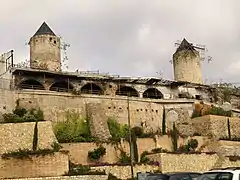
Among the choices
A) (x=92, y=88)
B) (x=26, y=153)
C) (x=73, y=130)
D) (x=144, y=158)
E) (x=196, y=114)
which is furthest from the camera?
(x=92, y=88)

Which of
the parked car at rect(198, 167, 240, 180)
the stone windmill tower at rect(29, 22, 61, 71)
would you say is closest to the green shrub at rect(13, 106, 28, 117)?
the stone windmill tower at rect(29, 22, 61, 71)

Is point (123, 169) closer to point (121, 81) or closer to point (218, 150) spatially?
point (218, 150)

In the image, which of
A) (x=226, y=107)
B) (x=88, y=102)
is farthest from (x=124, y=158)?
(x=226, y=107)

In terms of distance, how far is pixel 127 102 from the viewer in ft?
→ 139

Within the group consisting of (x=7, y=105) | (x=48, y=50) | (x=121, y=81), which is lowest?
(x=7, y=105)

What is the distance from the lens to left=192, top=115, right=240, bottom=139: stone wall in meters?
42.2

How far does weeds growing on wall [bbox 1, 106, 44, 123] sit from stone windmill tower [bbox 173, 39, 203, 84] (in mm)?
23711

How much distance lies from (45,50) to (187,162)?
810 inches


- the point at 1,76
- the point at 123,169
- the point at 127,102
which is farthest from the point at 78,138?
the point at 1,76

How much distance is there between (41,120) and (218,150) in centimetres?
1573

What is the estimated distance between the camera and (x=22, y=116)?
35.2m

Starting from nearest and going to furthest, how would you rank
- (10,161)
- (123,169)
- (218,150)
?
1. (10,161)
2. (123,169)
3. (218,150)

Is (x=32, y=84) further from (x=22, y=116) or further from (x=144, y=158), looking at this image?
(x=144, y=158)

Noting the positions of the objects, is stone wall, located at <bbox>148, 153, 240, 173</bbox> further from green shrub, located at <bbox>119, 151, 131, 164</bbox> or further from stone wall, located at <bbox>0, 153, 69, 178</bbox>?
stone wall, located at <bbox>0, 153, 69, 178</bbox>
